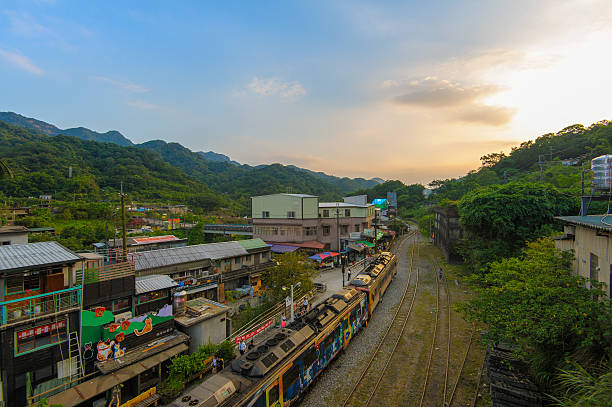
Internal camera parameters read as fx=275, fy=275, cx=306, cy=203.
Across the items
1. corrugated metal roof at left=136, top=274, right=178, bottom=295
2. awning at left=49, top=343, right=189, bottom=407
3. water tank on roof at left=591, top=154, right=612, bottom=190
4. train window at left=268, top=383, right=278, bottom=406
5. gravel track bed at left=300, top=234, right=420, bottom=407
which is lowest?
gravel track bed at left=300, top=234, right=420, bottom=407

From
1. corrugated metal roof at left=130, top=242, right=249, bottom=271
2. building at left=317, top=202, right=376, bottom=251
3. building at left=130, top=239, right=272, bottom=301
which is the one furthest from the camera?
building at left=317, top=202, right=376, bottom=251

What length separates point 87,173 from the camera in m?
70.0

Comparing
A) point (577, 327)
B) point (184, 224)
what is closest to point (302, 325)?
point (577, 327)

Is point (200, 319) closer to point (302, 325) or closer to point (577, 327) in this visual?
point (302, 325)

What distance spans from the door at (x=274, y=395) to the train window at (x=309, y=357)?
1843 millimetres

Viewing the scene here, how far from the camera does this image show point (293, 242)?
39.6m

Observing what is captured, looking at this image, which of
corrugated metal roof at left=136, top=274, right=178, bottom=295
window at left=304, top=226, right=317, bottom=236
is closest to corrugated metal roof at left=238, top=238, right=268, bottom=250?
corrugated metal roof at left=136, top=274, right=178, bottom=295

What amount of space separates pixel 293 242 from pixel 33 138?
108813 mm

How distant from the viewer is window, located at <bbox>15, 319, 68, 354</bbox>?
1015 cm

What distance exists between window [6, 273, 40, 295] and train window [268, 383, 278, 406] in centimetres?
1086

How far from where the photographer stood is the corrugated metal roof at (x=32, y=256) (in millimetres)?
10799

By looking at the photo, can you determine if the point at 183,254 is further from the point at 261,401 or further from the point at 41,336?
the point at 261,401

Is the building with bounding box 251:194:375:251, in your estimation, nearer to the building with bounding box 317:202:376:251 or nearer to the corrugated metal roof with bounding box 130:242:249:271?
the building with bounding box 317:202:376:251

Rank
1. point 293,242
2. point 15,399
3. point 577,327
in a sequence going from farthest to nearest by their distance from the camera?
point 293,242, point 15,399, point 577,327
